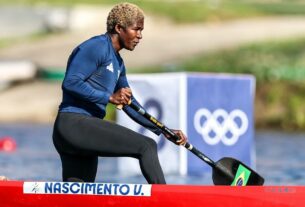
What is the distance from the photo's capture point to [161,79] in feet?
54.0

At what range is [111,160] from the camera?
21047mm

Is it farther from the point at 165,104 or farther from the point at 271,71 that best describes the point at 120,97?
the point at 271,71

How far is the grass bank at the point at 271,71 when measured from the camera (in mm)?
29453

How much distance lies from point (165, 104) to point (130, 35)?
624 cm

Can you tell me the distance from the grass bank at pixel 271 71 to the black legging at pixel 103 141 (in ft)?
63.5

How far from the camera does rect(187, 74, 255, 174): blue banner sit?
1625 cm

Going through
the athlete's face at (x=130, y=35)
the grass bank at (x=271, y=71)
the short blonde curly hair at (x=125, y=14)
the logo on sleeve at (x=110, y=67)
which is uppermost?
the short blonde curly hair at (x=125, y=14)

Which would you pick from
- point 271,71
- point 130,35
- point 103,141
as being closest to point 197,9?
point 271,71

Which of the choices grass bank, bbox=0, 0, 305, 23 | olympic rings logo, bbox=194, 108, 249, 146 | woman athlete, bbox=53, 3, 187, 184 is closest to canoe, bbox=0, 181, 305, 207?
woman athlete, bbox=53, 3, 187, 184

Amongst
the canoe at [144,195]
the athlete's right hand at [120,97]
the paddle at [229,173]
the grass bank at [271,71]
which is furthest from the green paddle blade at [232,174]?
the grass bank at [271,71]

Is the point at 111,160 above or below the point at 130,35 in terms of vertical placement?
below

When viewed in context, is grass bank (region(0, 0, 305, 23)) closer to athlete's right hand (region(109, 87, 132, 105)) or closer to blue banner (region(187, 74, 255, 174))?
blue banner (region(187, 74, 255, 174))

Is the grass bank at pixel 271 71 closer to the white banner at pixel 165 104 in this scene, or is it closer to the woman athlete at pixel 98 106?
the white banner at pixel 165 104

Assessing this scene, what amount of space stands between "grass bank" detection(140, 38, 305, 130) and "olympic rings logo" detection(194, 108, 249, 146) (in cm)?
1267
